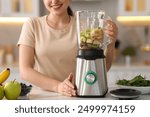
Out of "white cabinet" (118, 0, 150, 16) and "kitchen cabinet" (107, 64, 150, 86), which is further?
"white cabinet" (118, 0, 150, 16)

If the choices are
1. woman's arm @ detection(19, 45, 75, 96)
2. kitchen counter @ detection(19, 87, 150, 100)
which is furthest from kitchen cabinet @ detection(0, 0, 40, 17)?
kitchen counter @ detection(19, 87, 150, 100)

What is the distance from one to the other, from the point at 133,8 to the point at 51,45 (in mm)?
1952

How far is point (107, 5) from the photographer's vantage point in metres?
3.79

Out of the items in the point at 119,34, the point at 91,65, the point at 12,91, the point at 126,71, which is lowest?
the point at 126,71

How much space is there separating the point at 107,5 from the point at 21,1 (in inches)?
39.8

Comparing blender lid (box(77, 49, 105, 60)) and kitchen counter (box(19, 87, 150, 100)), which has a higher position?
blender lid (box(77, 49, 105, 60))

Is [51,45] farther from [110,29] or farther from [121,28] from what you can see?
[121,28]

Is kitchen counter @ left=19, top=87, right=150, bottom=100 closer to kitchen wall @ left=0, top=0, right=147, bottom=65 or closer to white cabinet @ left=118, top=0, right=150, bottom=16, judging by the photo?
white cabinet @ left=118, top=0, right=150, bottom=16

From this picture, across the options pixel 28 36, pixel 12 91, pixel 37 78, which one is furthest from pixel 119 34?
pixel 12 91

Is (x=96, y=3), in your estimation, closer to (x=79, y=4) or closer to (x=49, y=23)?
(x=79, y=4)

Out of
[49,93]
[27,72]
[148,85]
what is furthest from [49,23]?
[148,85]

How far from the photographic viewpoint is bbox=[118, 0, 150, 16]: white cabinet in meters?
3.46

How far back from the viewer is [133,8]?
3.48 meters

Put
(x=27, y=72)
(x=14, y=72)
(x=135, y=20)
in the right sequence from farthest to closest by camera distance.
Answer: (x=135, y=20)
(x=14, y=72)
(x=27, y=72)
